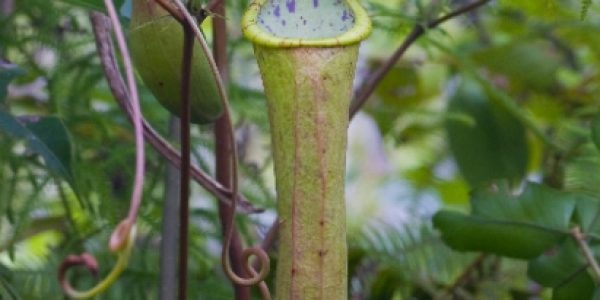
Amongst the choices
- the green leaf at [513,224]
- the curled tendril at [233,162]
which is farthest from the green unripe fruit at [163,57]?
the green leaf at [513,224]

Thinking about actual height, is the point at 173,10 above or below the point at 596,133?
above

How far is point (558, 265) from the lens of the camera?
872 mm

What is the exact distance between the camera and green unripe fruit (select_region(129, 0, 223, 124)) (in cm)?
69

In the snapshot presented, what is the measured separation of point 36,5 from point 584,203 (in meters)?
0.53

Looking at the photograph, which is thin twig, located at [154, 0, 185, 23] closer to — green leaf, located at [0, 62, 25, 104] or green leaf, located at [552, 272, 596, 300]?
green leaf, located at [0, 62, 25, 104]

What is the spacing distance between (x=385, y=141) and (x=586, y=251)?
637 millimetres

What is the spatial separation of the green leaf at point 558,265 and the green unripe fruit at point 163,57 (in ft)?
1.10

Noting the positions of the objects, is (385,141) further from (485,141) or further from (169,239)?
(169,239)

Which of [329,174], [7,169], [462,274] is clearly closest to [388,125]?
[462,274]

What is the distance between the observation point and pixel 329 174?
2.23 feet

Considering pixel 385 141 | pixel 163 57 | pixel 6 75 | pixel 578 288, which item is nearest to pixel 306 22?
pixel 163 57

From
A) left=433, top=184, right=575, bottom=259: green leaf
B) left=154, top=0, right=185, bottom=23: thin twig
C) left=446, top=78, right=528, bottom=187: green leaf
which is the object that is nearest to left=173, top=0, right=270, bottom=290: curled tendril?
left=154, top=0, right=185, bottom=23: thin twig

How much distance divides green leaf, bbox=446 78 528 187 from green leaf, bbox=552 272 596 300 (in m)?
0.56

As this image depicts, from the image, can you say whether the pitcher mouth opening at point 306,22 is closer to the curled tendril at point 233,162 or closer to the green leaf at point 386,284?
the curled tendril at point 233,162
